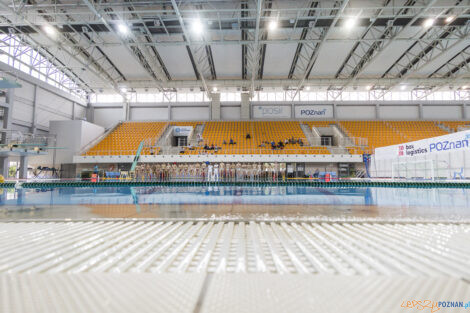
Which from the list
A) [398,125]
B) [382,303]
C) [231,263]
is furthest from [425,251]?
[398,125]

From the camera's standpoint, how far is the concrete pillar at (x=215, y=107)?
68.7ft

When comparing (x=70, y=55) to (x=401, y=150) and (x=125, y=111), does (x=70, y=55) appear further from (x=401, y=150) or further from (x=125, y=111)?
(x=401, y=150)

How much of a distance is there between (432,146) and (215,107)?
15641mm

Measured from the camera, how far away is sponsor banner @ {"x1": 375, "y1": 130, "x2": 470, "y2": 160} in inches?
316

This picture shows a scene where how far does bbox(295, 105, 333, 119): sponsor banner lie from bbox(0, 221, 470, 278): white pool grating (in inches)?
764

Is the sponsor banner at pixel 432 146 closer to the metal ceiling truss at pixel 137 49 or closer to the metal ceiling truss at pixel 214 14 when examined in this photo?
the metal ceiling truss at pixel 214 14

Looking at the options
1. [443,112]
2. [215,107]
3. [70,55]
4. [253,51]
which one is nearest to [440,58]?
[443,112]

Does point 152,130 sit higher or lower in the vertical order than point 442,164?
higher

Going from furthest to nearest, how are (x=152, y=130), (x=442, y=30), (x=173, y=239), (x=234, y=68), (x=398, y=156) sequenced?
1. (x=152, y=130)
2. (x=234, y=68)
3. (x=442, y=30)
4. (x=398, y=156)
5. (x=173, y=239)

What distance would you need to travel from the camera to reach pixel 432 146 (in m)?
9.42

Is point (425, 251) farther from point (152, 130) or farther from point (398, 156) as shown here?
point (152, 130)

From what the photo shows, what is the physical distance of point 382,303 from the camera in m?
1.08

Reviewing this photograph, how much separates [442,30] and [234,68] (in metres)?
11.9

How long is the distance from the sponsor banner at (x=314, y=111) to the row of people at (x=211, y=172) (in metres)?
6.81
